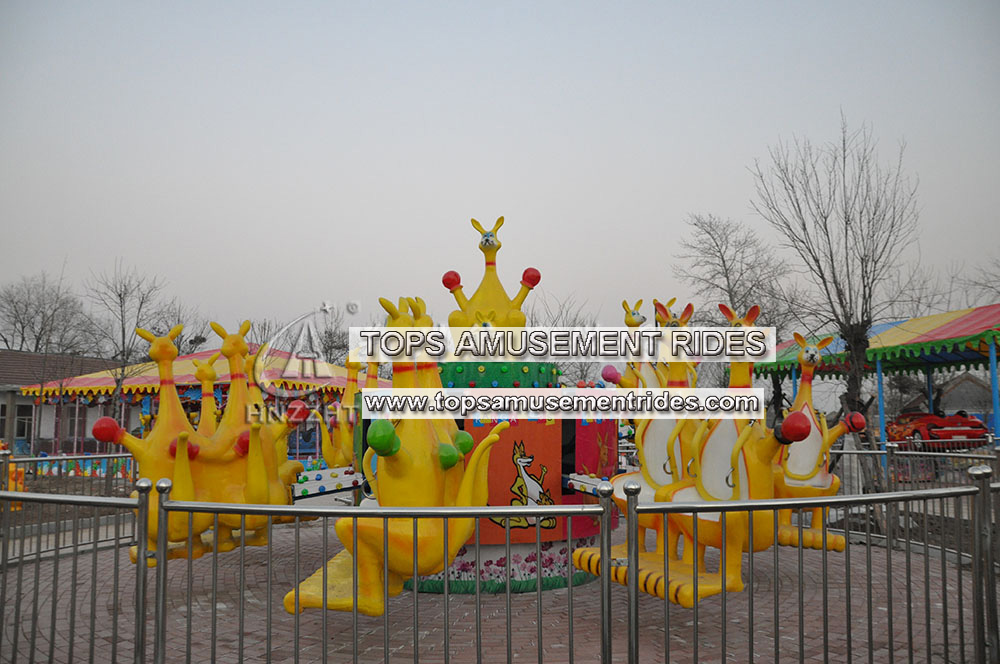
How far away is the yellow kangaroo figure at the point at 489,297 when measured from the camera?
6.50m

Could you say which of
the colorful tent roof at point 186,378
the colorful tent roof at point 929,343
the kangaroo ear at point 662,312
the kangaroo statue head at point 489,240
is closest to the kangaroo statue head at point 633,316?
the kangaroo ear at point 662,312

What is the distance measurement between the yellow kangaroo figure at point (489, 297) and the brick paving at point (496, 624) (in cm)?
251

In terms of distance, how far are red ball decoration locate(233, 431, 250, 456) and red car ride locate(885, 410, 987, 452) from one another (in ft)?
48.8

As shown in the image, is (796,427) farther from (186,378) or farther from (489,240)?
(186,378)

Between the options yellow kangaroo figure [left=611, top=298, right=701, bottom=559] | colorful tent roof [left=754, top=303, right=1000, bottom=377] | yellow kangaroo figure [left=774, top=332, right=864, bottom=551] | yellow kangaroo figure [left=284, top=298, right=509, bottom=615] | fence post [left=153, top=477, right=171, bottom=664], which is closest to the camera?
fence post [left=153, top=477, right=171, bottom=664]

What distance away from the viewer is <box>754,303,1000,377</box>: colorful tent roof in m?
14.5

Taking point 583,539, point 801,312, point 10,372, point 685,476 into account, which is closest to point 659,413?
point 685,476

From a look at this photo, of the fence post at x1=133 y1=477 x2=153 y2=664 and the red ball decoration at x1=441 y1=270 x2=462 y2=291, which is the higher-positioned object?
the red ball decoration at x1=441 y1=270 x2=462 y2=291

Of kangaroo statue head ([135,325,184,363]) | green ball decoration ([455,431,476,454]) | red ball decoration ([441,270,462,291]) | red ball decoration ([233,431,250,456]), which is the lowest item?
red ball decoration ([233,431,250,456])

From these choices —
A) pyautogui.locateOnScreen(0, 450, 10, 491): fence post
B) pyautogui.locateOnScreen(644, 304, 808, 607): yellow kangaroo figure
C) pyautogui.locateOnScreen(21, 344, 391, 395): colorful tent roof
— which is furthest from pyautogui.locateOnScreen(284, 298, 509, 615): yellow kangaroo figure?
pyautogui.locateOnScreen(21, 344, 391, 395): colorful tent roof

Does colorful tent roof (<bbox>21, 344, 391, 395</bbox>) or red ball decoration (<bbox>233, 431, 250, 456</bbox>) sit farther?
colorful tent roof (<bbox>21, 344, 391, 395</bbox>)

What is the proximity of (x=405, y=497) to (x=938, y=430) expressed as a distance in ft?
53.8

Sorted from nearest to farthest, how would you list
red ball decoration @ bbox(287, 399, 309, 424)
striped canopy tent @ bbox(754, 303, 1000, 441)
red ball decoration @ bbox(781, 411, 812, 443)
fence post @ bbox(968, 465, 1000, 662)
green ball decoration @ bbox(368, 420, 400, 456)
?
fence post @ bbox(968, 465, 1000, 662), green ball decoration @ bbox(368, 420, 400, 456), red ball decoration @ bbox(781, 411, 812, 443), red ball decoration @ bbox(287, 399, 309, 424), striped canopy tent @ bbox(754, 303, 1000, 441)

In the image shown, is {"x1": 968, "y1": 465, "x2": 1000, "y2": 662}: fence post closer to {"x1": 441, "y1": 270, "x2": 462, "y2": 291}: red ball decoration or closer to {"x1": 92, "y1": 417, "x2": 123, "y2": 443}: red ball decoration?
{"x1": 441, "y1": 270, "x2": 462, "y2": 291}: red ball decoration
